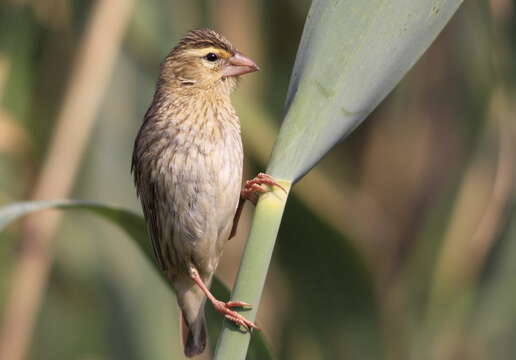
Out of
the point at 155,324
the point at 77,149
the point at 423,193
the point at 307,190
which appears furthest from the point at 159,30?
the point at 423,193

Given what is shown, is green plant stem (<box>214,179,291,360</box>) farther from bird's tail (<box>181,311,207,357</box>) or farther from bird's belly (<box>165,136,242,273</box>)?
bird's tail (<box>181,311,207,357</box>)

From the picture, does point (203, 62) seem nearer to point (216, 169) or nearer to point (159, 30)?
point (216, 169)

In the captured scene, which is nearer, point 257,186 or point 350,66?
point 350,66

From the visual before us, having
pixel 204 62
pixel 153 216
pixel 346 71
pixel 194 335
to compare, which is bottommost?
pixel 194 335

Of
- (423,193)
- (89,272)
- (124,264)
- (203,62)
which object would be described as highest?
(203,62)

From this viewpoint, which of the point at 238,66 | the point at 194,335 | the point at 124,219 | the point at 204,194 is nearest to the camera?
the point at 124,219

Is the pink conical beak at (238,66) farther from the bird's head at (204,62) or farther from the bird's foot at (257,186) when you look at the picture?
the bird's foot at (257,186)

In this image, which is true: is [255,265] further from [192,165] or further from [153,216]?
[153,216]

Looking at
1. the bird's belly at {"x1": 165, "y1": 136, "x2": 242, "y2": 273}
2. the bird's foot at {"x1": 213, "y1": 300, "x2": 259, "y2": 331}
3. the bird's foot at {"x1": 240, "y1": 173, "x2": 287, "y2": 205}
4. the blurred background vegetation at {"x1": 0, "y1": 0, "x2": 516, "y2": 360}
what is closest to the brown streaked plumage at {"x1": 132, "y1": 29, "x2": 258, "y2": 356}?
the bird's belly at {"x1": 165, "y1": 136, "x2": 242, "y2": 273}

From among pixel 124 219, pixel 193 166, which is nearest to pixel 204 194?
pixel 193 166

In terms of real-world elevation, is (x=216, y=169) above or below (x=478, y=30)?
below
